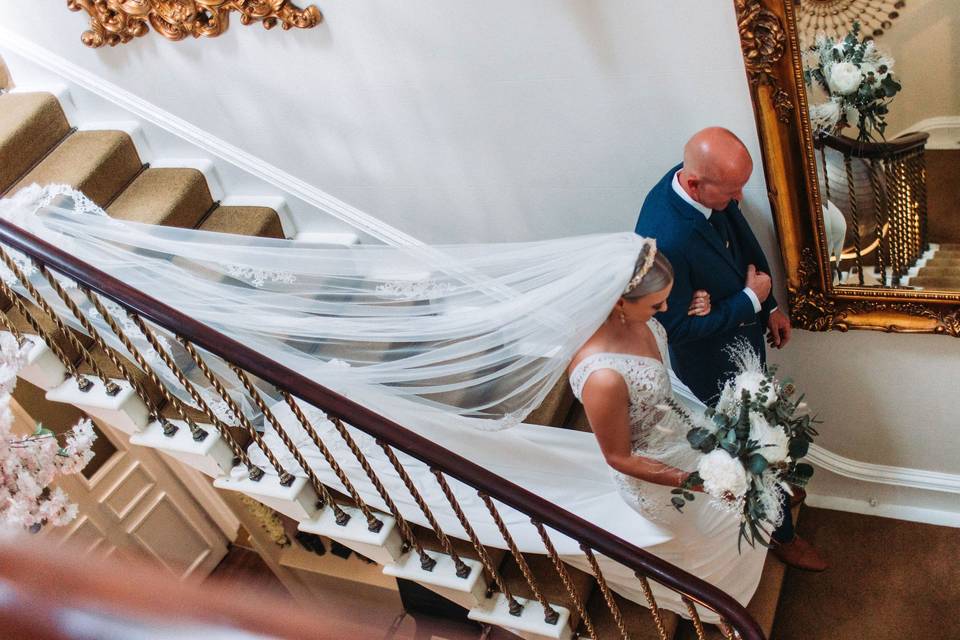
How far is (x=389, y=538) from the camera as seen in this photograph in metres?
3.54

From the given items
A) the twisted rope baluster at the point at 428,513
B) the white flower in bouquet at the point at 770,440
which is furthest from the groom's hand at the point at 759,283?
the twisted rope baluster at the point at 428,513

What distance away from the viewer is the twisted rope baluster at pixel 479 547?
3.08 m

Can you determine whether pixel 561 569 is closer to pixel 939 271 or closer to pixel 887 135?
pixel 939 271

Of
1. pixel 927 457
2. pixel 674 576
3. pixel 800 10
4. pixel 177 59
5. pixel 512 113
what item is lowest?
pixel 927 457

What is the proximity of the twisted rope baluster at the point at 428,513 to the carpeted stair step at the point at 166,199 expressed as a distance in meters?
1.79

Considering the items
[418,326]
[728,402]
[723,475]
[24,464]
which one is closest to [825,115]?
[728,402]

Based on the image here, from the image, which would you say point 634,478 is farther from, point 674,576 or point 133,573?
point 133,573

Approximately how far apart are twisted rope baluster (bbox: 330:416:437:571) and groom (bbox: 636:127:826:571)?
1.19 m

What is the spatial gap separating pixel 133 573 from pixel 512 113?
11.5 ft

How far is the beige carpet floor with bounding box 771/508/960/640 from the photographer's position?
3871 mm

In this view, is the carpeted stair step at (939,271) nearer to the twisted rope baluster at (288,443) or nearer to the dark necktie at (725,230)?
the dark necktie at (725,230)

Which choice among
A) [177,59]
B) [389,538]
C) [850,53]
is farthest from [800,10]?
[177,59]

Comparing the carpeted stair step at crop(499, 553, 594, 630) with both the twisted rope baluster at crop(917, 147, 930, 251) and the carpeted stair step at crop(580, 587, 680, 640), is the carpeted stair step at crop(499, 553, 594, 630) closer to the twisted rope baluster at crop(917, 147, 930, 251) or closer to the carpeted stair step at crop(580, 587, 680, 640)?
the carpeted stair step at crop(580, 587, 680, 640)

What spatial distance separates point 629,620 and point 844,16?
7.83ft
